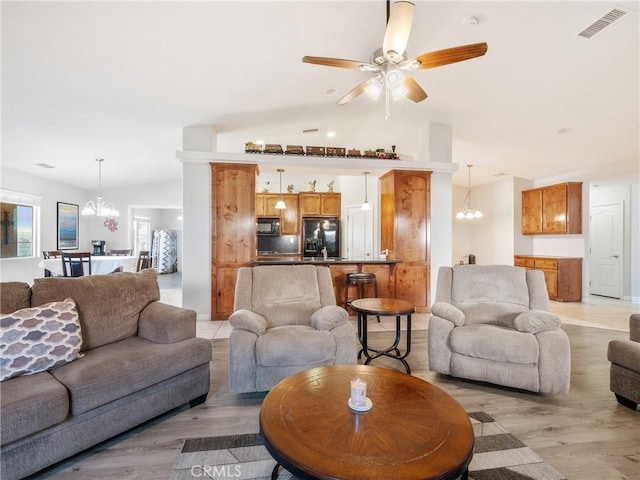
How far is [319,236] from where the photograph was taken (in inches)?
315

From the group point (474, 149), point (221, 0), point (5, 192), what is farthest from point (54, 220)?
point (474, 149)

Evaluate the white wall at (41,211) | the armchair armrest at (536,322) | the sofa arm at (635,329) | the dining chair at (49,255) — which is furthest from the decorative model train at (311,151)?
the white wall at (41,211)

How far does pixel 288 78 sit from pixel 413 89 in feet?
5.16

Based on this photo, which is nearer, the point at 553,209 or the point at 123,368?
the point at 123,368

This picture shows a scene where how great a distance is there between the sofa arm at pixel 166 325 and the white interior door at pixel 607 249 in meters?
8.34

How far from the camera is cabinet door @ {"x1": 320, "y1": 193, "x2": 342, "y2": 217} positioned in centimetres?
805

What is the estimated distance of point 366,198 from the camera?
715cm

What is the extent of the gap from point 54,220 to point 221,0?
6740 mm

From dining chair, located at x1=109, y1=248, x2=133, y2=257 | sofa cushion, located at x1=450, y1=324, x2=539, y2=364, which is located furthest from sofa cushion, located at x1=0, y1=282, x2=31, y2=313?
dining chair, located at x1=109, y1=248, x2=133, y2=257

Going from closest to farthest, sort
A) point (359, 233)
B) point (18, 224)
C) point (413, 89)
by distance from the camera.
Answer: point (413, 89), point (18, 224), point (359, 233)

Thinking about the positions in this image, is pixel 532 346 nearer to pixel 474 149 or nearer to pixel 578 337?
pixel 578 337

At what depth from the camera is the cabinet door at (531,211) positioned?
6781mm

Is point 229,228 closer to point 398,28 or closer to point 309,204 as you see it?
point 398,28

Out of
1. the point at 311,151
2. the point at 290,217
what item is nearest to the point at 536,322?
the point at 311,151
